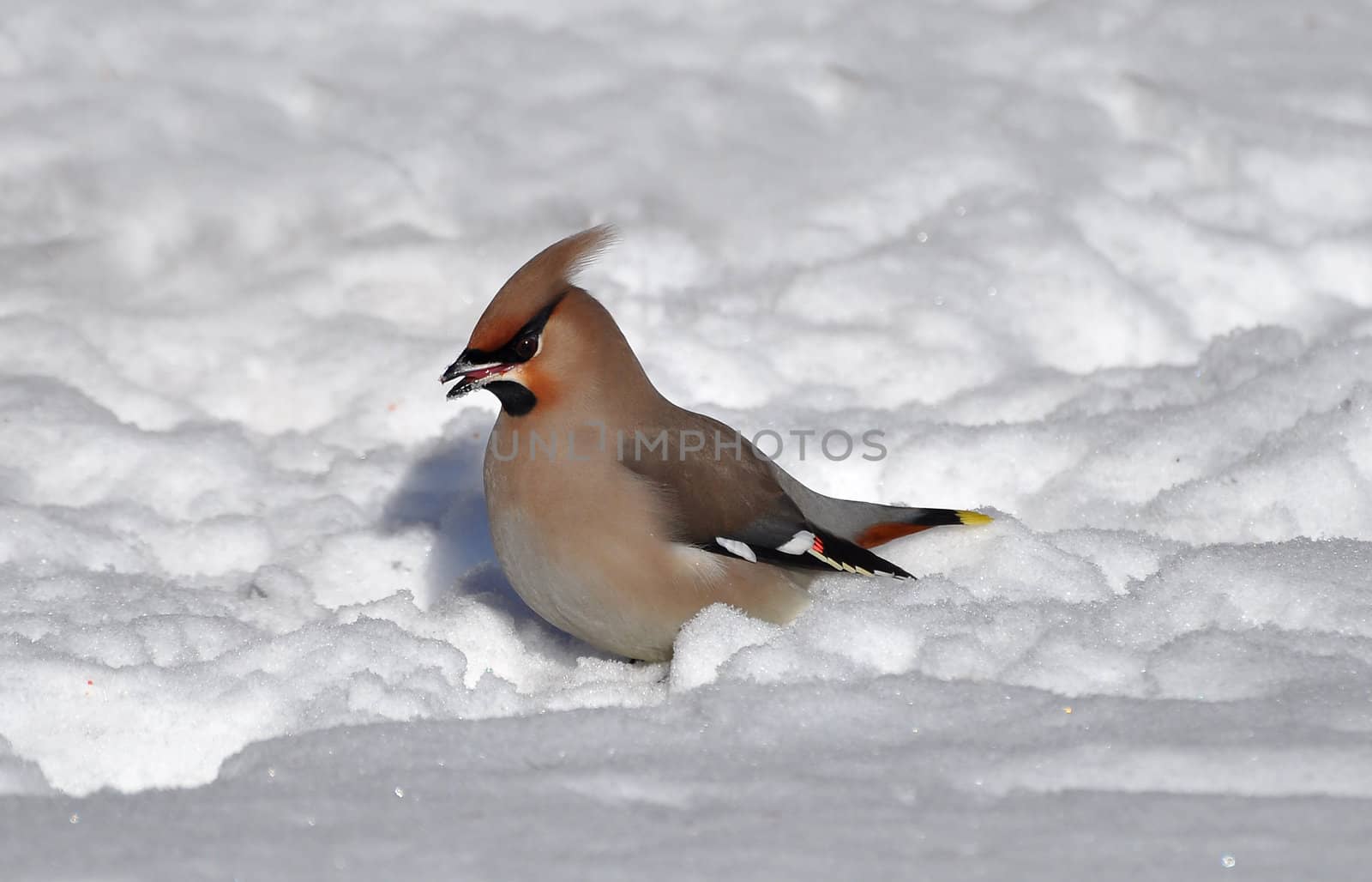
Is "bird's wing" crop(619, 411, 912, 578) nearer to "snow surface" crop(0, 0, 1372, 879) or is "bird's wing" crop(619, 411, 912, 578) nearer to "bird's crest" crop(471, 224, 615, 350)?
"snow surface" crop(0, 0, 1372, 879)

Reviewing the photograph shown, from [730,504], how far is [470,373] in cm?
62

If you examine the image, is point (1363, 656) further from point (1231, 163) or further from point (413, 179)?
point (413, 179)

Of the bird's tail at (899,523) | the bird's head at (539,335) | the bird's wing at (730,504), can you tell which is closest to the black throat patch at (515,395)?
the bird's head at (539,335)

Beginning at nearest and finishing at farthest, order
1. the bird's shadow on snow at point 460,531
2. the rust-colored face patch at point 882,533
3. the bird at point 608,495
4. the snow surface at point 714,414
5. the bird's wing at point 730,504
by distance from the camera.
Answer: the snow surface at point 714,414 < the bird at point 608,495 < the bird's wing at point 730,504 < the bird's shadow on snow at point 460,531 < the rust-colored face patch at point 882,533

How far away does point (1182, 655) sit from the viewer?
282 cm

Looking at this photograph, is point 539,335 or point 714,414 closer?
point 539,335

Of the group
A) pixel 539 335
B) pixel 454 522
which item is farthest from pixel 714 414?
pixel 539 335

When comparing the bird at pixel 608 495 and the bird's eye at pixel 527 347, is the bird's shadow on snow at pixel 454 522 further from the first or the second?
the bird's eye at pixel 527 347

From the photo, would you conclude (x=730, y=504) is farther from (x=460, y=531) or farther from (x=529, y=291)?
(x=460, y=531)

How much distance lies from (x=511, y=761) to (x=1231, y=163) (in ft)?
13.0

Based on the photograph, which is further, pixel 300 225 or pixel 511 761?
pixel 300 225

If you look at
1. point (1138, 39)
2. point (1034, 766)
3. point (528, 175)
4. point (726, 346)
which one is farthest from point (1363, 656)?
point (1138, 39)

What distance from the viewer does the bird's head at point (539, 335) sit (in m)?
3.22

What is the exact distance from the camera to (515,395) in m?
3.30
